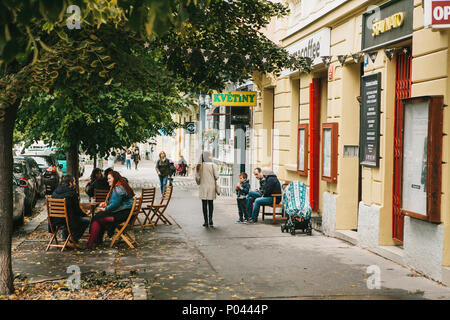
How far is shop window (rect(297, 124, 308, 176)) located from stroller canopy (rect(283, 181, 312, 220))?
73.1 inches

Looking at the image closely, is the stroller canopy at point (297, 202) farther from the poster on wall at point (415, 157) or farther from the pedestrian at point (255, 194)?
the poster on wall at point (415, 157)

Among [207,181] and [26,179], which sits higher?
[207,181]

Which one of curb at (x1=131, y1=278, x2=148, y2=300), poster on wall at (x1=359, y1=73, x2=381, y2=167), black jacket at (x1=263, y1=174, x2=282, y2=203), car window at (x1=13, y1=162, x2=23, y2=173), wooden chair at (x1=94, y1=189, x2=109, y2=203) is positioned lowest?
curb at (x1=131, y1=278, x2=148, y2=300)

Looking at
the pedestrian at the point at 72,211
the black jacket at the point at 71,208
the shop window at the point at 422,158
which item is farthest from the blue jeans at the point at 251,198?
the shop window at the point at 422,158

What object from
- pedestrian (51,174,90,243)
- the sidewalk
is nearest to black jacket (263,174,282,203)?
the sidewalk

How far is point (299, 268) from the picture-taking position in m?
8.79

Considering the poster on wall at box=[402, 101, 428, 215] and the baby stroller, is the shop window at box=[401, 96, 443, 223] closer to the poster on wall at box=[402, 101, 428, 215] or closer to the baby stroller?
the poster on wall at box=[402, 101, 428, 215]

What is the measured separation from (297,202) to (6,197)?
6.68m

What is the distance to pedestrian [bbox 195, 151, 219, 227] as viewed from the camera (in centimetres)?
1346

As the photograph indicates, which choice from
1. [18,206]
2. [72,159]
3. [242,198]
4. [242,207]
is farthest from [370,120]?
[72,159]

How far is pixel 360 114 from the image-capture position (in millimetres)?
11320

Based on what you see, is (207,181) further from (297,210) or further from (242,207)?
(297,210)
